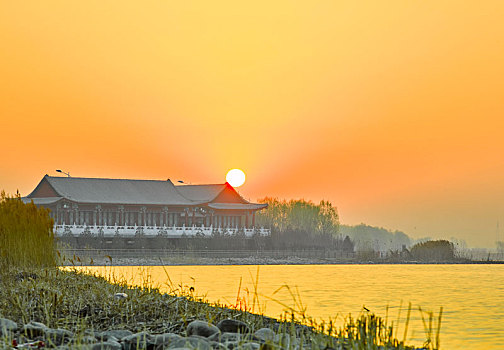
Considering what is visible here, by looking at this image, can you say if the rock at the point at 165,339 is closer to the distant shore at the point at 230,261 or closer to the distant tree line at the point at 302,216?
the distant shore at the point at 230,261

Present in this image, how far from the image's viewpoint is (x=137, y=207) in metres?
52.6

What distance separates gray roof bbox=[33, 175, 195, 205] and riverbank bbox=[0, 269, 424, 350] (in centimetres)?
4019

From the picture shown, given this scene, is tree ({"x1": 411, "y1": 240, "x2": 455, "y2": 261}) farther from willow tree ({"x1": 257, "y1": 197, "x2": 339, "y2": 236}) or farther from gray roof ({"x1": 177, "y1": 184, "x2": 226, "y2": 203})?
willow tree ({"x1": 257, "y1": 197, "x2": 339, "y2": 236})

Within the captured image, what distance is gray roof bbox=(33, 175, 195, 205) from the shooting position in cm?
5100

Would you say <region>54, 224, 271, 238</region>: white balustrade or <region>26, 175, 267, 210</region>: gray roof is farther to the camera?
<region>26, 175, 267, 210</region>: gray roof

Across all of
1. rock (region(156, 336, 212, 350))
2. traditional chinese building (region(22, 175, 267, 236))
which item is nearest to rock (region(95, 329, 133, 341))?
rock (region(156, 336, 212, 350))

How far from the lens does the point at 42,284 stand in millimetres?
10977

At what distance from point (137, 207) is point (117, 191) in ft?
6.56

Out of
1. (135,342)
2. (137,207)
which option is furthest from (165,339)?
(137,207)

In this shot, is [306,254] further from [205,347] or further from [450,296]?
[205,347]

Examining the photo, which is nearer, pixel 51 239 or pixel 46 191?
pixel 51 239

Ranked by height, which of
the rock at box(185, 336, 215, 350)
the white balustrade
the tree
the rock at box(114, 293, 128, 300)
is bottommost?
the rock at box(185, 336, 215, 350)

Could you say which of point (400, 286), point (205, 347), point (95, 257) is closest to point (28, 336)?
point (205, 347)

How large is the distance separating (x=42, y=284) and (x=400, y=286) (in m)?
17.5
